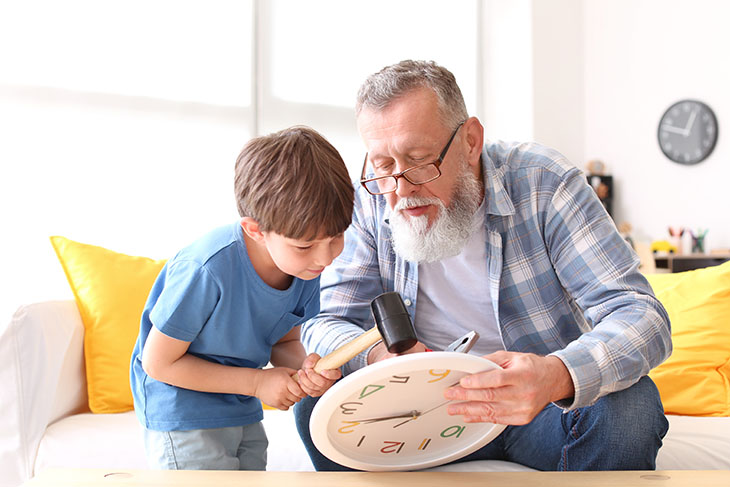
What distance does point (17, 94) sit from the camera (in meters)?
3.26

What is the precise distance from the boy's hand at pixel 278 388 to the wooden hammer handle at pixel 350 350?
0.10 m

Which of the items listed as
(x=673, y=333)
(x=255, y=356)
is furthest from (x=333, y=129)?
(x=255, y=356)

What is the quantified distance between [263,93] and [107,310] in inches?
85.5

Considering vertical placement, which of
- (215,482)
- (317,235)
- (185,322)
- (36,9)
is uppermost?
(36,9)

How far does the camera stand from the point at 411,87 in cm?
165

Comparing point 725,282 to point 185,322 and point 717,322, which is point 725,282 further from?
point 185,322

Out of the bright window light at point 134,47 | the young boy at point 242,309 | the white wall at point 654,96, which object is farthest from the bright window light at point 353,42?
the young boy at point 242,309

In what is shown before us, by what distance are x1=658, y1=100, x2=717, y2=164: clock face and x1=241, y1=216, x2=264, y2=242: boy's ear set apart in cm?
408

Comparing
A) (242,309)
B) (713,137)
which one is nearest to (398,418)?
(242,309)

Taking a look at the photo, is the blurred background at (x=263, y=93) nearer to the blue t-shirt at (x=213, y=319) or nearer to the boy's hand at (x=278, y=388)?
the blue t-shirt at (x=213, y=319)

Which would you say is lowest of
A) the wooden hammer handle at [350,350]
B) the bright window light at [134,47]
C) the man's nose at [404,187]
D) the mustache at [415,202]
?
the wooden hammer handle at [350,350]

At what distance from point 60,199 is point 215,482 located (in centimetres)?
260

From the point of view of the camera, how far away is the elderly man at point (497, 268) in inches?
56.7

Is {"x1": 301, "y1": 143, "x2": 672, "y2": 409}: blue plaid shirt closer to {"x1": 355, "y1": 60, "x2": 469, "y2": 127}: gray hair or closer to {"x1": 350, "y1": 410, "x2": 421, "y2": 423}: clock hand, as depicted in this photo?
{"x1": 355, "y1": 60, "x2": 469, "y2": 127}: gray hair
